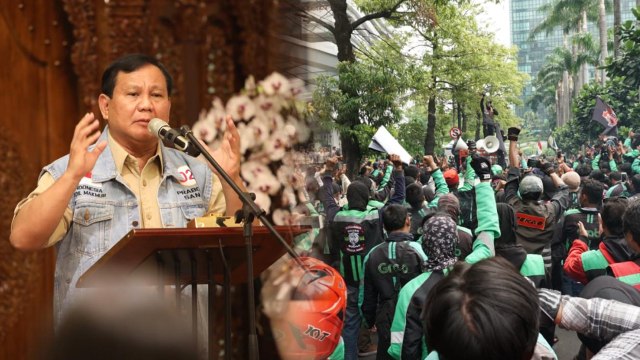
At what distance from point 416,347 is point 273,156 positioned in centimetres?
115

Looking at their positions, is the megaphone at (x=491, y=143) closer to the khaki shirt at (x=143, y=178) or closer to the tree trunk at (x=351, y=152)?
the tree trunk at (x=351, y=152)

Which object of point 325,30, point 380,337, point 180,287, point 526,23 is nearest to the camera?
point 180,287

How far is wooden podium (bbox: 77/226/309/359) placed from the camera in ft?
Result: 6.24

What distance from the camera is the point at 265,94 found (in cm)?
368

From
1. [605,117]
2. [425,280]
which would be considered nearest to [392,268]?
[425,280]

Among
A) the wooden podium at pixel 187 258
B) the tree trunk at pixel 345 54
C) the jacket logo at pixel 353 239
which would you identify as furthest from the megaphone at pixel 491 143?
the wooden podium at pixel 187 258

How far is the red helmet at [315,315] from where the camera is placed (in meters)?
2.55

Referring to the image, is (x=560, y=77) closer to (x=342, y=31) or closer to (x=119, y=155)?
(x=342, y=31)

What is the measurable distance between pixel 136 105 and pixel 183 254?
0.73m

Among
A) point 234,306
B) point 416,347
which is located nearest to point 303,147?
point 234,306

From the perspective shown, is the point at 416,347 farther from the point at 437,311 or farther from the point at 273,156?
the point at 437,311

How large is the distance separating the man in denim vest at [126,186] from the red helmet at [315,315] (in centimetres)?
41

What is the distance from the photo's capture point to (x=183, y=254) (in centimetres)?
207

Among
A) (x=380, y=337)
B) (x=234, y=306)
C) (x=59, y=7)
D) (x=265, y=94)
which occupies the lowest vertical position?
(x=380, y=337)
